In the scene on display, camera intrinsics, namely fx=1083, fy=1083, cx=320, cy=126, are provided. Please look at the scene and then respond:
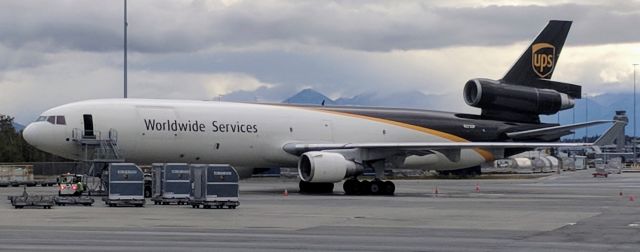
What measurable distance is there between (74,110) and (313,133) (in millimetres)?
10148

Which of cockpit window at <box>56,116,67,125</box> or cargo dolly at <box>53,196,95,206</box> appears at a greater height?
cockpit window at <box>56,116,67,125</box>

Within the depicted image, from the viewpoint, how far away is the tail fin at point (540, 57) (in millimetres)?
49062

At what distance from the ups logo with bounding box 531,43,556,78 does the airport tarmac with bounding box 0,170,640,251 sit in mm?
15052

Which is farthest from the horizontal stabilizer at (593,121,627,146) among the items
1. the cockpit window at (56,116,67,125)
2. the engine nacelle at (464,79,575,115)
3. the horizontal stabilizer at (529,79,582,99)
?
the cockpit window at (56,116,67,125)

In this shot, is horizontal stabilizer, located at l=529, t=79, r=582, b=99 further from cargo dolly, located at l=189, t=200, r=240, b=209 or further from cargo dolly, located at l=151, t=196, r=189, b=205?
cargo dolly, located at l=189, t=200, r=240, b=209

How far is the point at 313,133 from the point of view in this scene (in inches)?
1762

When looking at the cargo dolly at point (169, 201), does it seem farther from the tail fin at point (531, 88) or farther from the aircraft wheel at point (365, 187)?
the tail fin at point (531, 88)

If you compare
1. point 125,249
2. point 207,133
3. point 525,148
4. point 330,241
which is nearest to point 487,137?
point 525,148

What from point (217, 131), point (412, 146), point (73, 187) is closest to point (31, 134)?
point (73, 187)

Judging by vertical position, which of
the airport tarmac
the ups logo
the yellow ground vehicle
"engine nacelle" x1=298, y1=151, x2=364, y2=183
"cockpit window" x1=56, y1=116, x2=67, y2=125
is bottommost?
the airport tarmac

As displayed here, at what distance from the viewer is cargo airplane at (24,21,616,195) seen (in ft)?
131

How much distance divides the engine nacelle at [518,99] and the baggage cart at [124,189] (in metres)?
20.3

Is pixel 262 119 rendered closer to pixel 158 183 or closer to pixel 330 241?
pixel 158 183

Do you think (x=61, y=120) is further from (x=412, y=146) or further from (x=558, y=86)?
(x=558, y=86)
